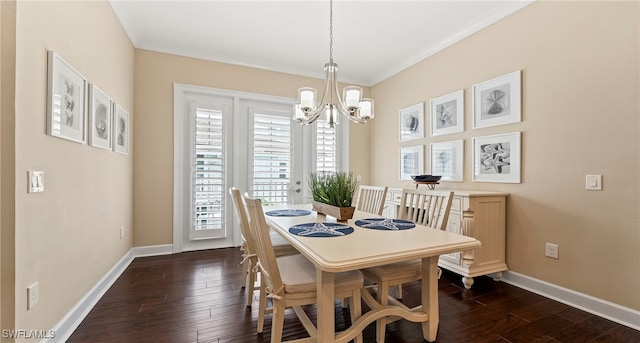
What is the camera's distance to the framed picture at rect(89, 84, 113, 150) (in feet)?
7.23

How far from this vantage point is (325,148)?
4.59 m

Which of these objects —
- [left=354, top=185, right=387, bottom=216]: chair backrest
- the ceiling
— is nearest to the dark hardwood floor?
[left=354, top=185, right=387, bottom=216]: chair backrest

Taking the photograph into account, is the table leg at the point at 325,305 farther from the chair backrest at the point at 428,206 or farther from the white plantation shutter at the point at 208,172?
the white plantation shutter at the point at 208,172

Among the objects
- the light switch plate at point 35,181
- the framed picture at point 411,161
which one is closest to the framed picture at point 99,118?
the light switch plate at point 35,181

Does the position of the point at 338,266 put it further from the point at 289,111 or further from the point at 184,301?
the point at 289,111

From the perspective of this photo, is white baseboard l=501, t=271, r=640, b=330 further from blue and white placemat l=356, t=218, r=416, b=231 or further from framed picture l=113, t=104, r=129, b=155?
framed picture l=113, t=104, r=129, b=155

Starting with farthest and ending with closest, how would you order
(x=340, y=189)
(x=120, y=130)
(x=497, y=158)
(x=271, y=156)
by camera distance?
(x=271, y=156) < (x=120, y=130) < (x=497, y=158) < (x=340, y=189)

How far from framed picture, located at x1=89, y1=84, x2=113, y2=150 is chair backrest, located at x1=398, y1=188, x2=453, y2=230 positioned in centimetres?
264

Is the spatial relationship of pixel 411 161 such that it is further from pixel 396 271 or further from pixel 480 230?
pixel 396 271

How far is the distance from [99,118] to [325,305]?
2427mm

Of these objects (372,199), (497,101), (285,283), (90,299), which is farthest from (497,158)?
(90,299)

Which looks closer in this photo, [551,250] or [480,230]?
[551,250]

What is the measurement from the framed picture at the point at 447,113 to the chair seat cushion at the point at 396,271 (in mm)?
2024

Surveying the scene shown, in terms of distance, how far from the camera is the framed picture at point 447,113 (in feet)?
10.5
